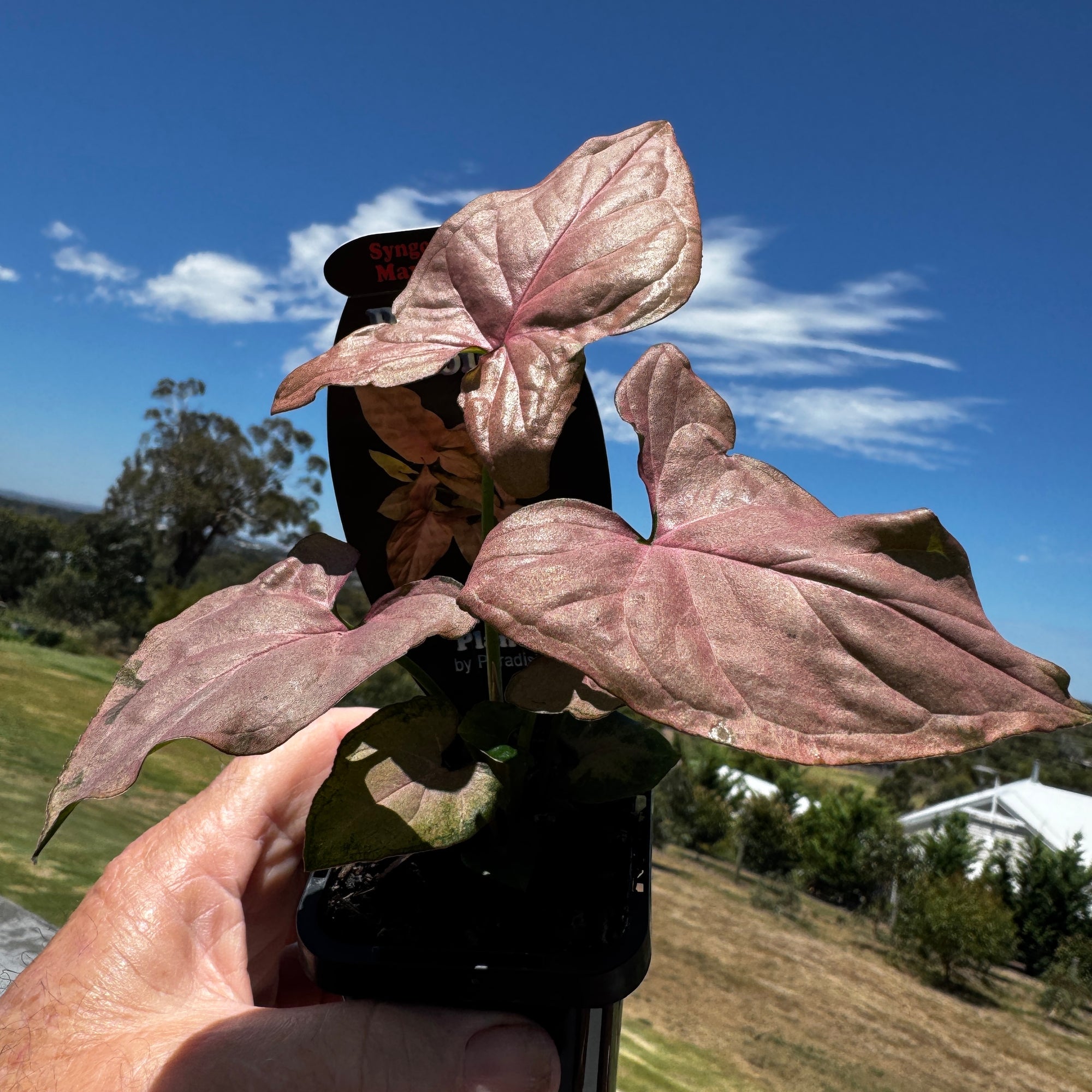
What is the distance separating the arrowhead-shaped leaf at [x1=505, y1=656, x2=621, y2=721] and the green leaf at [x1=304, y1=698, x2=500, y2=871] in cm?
4

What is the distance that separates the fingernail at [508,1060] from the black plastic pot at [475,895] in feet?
0.04

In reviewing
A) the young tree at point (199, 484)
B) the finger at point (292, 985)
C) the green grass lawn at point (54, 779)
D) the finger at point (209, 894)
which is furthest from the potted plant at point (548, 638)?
the young tree at point (199, 484)

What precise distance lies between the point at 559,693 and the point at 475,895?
0.14 meters

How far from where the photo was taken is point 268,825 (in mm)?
562

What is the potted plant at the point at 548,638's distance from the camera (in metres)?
0.22

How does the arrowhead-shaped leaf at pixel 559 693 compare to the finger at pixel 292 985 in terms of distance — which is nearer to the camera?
the arrowhead-shaped leaf at pixel 559 693

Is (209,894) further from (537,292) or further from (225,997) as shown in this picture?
(537,292)

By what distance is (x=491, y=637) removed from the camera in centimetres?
35

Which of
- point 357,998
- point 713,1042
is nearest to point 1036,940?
point 713,1042

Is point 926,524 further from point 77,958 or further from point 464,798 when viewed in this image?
point 77,958

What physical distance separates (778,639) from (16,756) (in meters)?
1.67

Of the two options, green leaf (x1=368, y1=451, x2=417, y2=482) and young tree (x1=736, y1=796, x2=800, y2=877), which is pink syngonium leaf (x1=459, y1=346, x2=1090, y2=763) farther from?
young tree (x1=736, y1=796, x2=800, y2=877)

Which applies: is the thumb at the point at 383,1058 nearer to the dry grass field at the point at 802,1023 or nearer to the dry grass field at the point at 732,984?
the dry grass field at the point at 732,984

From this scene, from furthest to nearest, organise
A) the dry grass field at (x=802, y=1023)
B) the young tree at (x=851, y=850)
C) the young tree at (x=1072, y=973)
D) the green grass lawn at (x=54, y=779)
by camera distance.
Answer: the young tree at (x=851, y=850) → the young tree at (x=1072, y=973) → the dry grass field at (x=802, y=1023) → the green grass lawn at (x=54, y=779)
